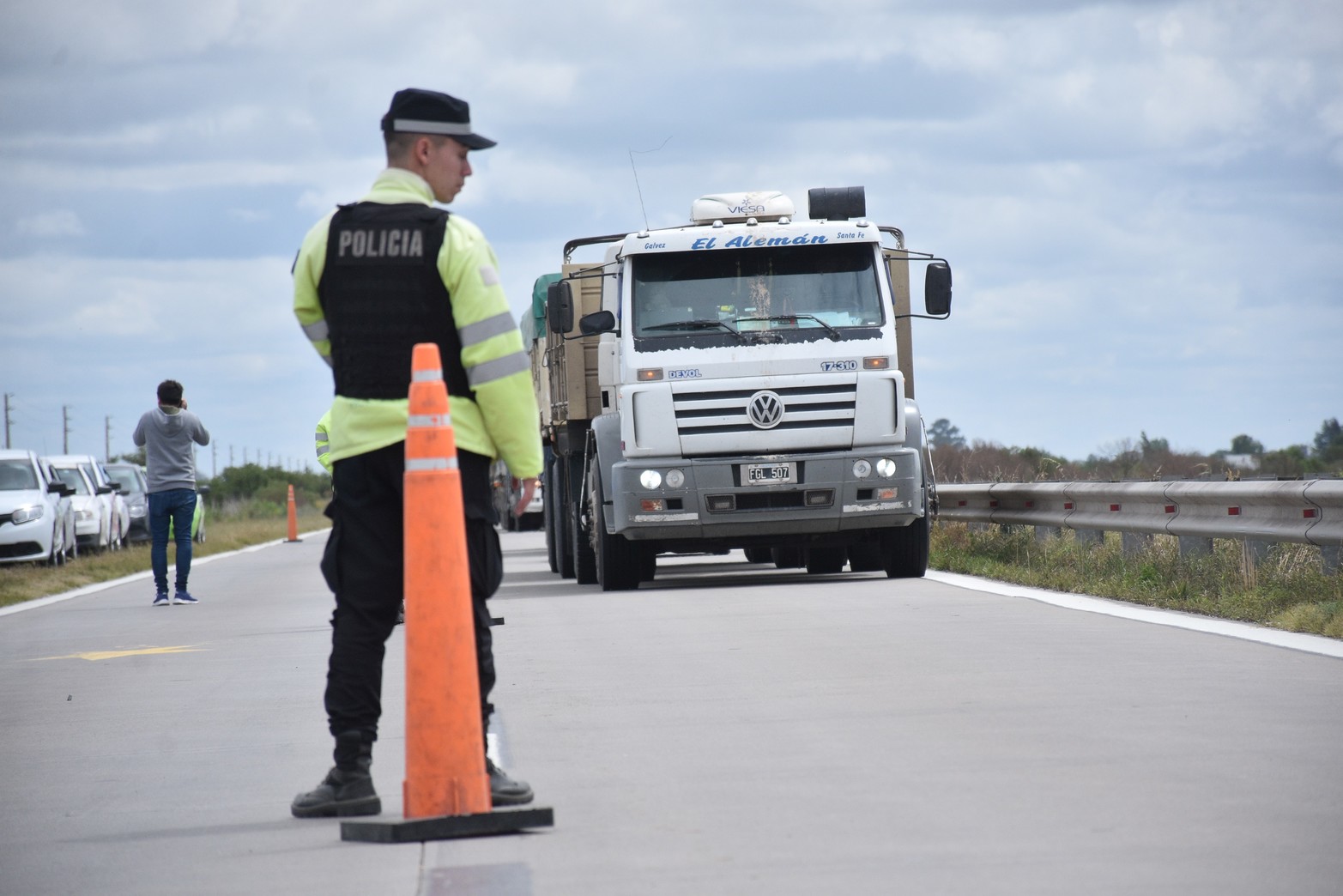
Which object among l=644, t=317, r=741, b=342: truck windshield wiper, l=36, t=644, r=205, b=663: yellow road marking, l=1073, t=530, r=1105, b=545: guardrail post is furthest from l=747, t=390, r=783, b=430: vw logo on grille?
l=36, t=644, r=205, b=663: yellow road marking

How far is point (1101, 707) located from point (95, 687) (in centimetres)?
527

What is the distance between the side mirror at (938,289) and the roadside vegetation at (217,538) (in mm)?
9050

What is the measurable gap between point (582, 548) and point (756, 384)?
304 centimetres

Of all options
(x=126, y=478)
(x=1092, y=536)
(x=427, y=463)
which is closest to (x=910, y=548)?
(x=1092, y=536)

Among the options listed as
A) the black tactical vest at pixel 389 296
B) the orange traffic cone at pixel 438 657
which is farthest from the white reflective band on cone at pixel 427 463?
the black tactical vest at pixel 389 296

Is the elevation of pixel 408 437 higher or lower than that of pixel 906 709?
higher

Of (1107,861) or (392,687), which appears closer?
(1107,861)

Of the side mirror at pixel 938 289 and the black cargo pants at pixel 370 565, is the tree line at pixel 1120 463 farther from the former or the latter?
the black cargo pants at pixel 370 565

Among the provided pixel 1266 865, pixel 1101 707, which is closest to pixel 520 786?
pixel 1266 865

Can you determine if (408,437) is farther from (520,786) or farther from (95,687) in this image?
(95,687)

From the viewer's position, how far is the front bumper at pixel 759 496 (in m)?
14.9

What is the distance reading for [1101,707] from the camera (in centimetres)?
728

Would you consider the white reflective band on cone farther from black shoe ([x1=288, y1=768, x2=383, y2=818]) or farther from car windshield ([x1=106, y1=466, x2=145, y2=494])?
car windshield ([x1=106, y1=466, x2=145, y2=494])

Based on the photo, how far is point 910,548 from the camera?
616 inches
